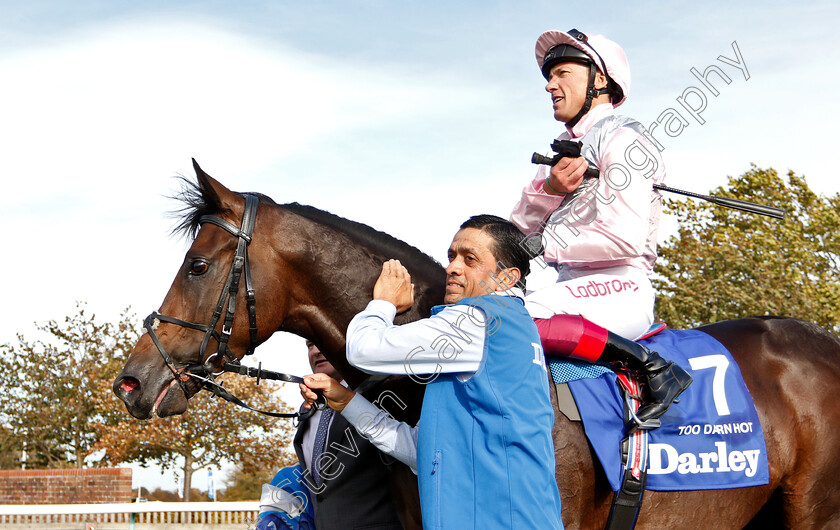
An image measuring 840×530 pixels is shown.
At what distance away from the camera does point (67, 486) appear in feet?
47.4

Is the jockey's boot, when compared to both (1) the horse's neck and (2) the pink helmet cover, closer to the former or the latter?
(1) the horse's neck

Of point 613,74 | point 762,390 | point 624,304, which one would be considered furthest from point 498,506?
point 613,74

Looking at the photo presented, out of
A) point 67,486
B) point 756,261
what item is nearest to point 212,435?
point 67,486

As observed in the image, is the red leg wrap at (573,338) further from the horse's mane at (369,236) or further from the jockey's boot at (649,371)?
the horse's mane at (369,236)

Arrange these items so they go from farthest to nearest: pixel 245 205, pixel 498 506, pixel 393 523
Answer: pixel 393 523 → pixel 245 205 → pixel 498 506

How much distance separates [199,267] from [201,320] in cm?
21

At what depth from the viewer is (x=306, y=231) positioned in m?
3.25

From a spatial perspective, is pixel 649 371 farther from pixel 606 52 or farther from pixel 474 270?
pixel 606 52

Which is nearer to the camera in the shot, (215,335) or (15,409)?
(215,335)

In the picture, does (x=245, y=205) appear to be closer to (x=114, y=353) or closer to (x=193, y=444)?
(x=193, y=444)

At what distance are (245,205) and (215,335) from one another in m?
0.56

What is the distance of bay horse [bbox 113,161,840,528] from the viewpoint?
9.91ft

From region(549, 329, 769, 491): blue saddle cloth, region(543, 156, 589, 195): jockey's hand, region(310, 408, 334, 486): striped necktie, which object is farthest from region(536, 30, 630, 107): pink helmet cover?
region(310, 408, 334, 486): striped necktie

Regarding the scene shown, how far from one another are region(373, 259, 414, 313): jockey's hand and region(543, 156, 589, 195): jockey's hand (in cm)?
78
